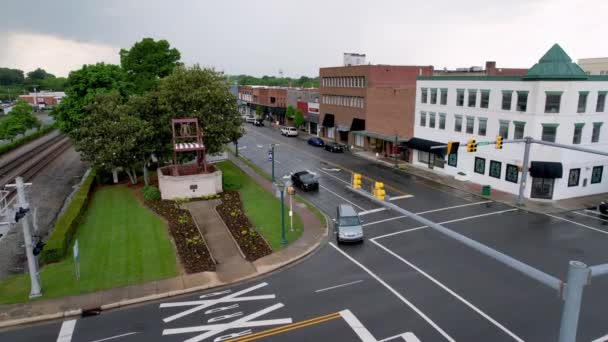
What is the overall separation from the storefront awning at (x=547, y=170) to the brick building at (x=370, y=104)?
18.2m

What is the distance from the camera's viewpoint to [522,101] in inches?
1460

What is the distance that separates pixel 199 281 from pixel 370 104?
44.5 metres

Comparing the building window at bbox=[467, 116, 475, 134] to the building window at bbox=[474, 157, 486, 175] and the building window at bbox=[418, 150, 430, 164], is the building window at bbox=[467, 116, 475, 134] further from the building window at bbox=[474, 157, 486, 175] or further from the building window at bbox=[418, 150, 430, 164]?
the building window at bbox=[418, 150, 430, 164]

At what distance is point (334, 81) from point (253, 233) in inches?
1878

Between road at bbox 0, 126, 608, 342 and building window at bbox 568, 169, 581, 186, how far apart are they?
7.07 meters

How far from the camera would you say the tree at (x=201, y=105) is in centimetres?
3975

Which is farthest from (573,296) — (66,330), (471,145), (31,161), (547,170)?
(31,161)

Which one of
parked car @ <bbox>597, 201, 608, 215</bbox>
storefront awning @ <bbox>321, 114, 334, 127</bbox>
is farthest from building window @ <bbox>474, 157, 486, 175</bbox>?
storefront awning @ <bbox>321, 114, 334, 127</bbox>

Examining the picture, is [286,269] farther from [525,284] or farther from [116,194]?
[116,194]

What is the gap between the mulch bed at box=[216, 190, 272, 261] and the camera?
25.4m

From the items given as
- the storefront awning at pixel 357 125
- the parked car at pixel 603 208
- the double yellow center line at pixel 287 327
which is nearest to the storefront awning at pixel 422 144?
the storefront awning at pixel 357 125

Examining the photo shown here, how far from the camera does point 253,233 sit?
2795cm

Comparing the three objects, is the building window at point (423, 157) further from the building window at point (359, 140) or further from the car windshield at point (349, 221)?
the car windshield at point (349, 221)

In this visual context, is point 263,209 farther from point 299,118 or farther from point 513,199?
point 299,118
